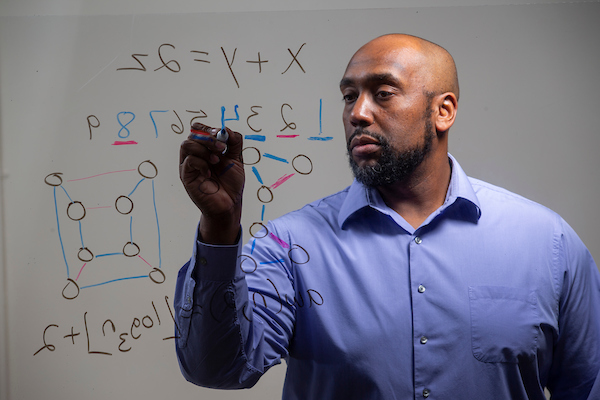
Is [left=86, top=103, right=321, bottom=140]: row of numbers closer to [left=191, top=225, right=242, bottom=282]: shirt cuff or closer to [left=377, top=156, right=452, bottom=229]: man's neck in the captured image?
[left=377, top=156, right=452, bottom=229]: man's neck

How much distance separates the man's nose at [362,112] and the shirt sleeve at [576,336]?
0.37 meters

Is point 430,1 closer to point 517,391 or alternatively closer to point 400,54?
point 400,54

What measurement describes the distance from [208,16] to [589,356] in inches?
36.0

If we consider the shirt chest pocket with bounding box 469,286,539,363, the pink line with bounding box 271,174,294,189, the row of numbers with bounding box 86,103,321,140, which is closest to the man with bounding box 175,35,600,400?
the shirt chest pocket with bounding box 469,286,539,363

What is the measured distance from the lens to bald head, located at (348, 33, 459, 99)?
0.75 metres

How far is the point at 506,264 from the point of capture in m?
0.73

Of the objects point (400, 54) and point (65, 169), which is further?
point (65, 169)

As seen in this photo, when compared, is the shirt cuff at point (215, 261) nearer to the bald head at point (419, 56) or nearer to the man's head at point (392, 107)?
the man's head at point (392, 107)

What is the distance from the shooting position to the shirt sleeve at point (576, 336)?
0.71 meters

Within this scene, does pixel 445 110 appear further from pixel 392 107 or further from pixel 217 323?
pixel 217 323

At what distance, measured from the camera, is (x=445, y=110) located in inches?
31.1

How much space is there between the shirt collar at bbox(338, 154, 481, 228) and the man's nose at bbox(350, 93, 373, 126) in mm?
109

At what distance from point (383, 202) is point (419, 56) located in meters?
0.25

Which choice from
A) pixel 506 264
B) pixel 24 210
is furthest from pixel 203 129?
pixel 24 210
